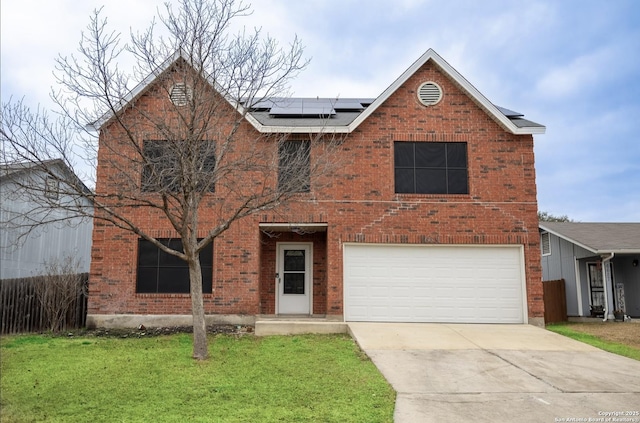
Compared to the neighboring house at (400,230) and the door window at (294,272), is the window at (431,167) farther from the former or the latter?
the door window at (294,272)

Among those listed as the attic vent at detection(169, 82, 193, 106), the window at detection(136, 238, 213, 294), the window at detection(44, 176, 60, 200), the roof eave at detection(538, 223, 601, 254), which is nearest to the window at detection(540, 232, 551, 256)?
the roof eave at detection(538, 223, 601, 254)

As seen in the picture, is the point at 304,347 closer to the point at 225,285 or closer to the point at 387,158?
the point at 225,285

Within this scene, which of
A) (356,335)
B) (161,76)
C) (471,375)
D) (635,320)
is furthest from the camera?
(635,320)

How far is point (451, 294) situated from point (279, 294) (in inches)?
183

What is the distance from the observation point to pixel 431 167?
13766 mm

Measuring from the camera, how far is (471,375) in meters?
8.20

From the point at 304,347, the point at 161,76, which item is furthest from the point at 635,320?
the point at 161,76

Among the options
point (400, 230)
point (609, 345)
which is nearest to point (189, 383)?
point (400, 230)

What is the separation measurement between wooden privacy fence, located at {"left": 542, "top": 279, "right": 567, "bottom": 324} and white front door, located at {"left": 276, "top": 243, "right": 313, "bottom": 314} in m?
8.27

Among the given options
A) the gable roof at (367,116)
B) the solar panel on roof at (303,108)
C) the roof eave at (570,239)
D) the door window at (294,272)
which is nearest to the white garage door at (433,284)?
the door window at (294,272)

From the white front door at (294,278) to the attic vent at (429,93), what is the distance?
511 cm

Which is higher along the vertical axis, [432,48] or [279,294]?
[432,48]

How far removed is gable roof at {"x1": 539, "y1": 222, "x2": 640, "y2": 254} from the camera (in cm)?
1756

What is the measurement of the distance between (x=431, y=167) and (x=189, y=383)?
8.79 meters
